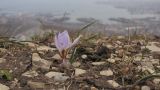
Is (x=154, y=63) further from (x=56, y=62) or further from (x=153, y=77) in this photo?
(x=56, y=62)

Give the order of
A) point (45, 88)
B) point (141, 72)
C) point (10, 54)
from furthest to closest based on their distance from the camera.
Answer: point (10, 54)
point (141, 72)
point (45, 88)

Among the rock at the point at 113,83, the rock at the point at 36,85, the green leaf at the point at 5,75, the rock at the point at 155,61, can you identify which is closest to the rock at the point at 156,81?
the rock at the point at 113,83

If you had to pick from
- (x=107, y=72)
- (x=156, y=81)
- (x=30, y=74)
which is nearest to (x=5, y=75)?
(x=30, y=74)

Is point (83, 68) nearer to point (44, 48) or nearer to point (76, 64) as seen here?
point (76, 64)

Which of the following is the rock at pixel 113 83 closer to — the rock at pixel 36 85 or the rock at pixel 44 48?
the rock at pixel 36 85

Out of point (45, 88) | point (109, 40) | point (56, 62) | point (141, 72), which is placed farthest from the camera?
point (109, 40)

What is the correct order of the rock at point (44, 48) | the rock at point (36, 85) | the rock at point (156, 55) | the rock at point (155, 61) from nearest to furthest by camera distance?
1. the rock at point (36, 85)
2. the rock at point (155, 61)
3. the rock at point (156, 55)
4. the rock at point (44, 48)

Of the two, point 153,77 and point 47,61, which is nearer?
point 153,77

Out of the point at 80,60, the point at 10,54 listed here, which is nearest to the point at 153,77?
the point at 80,60
